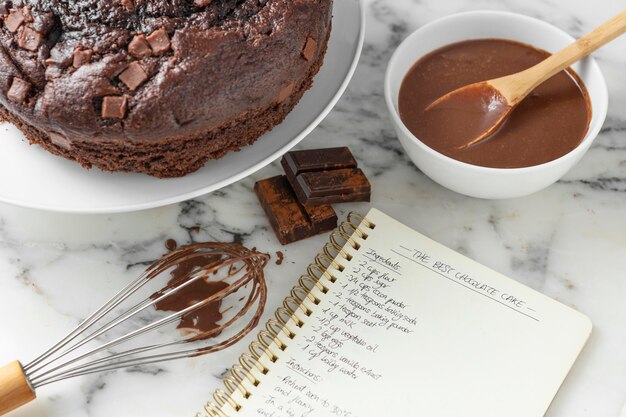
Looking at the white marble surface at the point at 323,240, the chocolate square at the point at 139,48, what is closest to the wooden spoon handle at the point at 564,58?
the white marble surface at the point at 323,240

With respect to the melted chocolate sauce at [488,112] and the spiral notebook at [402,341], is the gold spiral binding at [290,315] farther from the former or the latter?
the melted chocolate sauce at [488,112]

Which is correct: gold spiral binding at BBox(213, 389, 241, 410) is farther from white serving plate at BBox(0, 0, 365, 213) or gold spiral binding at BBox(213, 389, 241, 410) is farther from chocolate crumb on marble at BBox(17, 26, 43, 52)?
chocolate crumb on marble at BBox(17, 26, 43, 52)

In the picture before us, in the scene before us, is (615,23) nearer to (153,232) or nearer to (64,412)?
(153,232)

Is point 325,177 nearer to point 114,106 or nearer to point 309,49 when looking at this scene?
point 309,49

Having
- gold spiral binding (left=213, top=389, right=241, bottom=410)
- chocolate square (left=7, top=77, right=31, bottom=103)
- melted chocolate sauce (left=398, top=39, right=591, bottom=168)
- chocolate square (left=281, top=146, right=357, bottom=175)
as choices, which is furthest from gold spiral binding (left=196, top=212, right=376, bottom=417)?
chocolate square (left=7, top=77, right=31, bottom=103)

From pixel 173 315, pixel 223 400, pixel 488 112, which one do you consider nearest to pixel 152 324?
pixel 173 315
